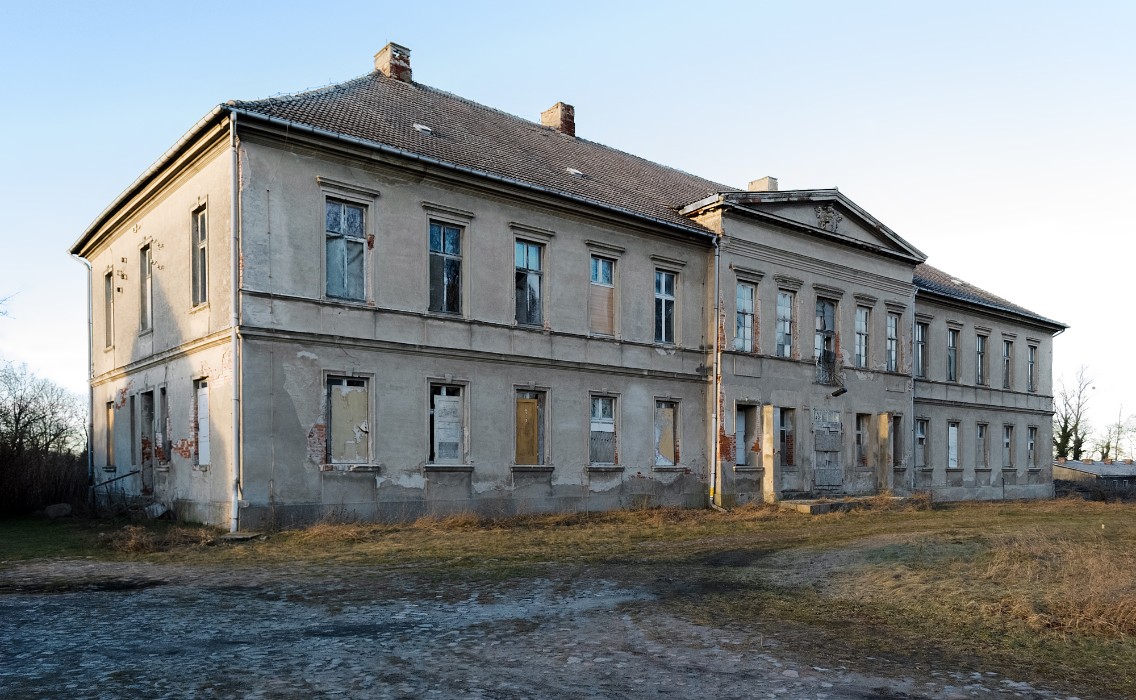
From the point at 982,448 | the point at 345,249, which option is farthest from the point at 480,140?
the point at 982,448

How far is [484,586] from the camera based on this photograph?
928 centimetres

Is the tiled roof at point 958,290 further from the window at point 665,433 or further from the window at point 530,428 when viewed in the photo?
the window at point 530,428

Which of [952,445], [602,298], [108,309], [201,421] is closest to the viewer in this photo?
[201,421]

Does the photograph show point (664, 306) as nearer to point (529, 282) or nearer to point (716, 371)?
point (716, 371)

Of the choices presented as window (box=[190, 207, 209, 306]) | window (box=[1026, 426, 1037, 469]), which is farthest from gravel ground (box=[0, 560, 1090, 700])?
window (box=[1026, 426, 1037, 469])

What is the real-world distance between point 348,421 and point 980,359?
2565 centimetres

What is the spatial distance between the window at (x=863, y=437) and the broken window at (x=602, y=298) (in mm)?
9564

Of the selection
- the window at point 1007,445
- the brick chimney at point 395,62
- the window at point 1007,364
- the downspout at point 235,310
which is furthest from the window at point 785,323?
the window at point 1007,445

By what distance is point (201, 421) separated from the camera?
16.4 metres

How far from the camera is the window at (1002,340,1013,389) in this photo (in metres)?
34.1

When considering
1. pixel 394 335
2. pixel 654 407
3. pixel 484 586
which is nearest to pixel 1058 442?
pixel 654 407

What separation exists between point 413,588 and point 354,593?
627 millimetres

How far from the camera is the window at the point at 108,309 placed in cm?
2211

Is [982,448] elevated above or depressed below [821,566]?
below
